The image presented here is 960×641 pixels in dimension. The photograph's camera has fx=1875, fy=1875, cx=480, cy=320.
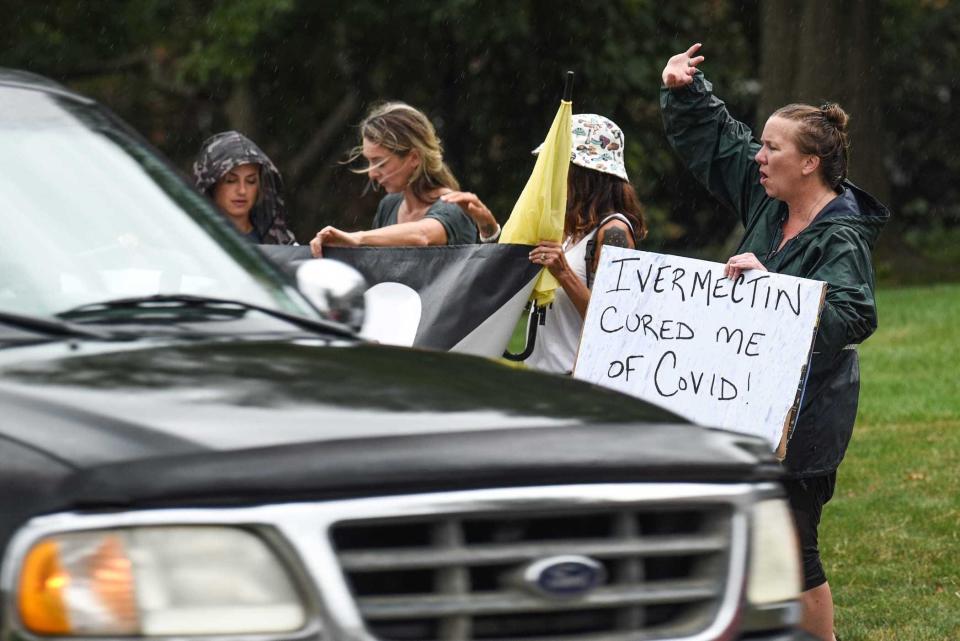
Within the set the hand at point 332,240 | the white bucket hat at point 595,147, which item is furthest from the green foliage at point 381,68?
the white bucket hat at point 595,147

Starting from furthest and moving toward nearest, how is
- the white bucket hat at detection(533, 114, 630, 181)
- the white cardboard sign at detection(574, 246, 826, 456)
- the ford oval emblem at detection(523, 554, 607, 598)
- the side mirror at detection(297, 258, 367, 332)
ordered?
1. the white bucket hat at detection(533, 114, 630, 181)
2. the white cardboard sign at detection(574, 246, 826, 456)
3. the side mirror at detection(297, 258, 367, 332)
4. the ford oval emblem at detection(523, 554, 607, 598)

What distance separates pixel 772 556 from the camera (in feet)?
10.8

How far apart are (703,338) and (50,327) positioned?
10.4 feet

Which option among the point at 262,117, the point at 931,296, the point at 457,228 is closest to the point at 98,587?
the point at 457,228

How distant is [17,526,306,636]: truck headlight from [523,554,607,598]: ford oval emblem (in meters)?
0.39

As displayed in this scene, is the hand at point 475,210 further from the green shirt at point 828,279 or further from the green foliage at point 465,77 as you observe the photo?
the green foliage at point 465,77

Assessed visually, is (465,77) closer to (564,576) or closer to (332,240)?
(332,240)

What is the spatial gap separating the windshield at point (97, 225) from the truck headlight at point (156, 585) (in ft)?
2.92

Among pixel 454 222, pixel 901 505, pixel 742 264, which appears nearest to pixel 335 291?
pixel 742 264

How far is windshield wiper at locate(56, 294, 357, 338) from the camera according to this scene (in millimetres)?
3545

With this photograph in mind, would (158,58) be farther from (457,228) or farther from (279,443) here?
(279,443)

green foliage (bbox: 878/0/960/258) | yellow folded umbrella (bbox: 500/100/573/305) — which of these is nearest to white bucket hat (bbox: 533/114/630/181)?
yellow folded umbrella (bbox: 500/100/573/305)

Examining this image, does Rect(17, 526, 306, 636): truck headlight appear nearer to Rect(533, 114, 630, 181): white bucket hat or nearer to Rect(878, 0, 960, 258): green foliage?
Rect(533, 114, 630, 181): white bucket hat

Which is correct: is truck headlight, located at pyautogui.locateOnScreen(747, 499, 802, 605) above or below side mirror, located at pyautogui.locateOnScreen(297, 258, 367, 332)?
below
